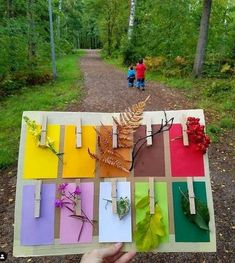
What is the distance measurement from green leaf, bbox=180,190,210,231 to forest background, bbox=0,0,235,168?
726cm

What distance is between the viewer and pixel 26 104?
527 inches

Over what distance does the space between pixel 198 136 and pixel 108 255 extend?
123cm

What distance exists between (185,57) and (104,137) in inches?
736

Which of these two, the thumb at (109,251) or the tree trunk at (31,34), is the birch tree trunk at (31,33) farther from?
the thumb at (109,251)

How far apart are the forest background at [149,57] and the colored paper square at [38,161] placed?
7339mm

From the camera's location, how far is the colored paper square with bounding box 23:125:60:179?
2965 mm

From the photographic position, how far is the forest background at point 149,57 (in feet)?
43.5

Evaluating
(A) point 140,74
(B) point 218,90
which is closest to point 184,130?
(B) point 218,90

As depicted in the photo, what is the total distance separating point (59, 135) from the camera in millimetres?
3094

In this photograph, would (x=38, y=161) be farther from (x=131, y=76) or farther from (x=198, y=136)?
(x=131, y=76)

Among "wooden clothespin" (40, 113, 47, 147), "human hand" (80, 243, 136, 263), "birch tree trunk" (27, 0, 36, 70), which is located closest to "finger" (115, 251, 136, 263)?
"human hand" (80, 243, 136, 263)

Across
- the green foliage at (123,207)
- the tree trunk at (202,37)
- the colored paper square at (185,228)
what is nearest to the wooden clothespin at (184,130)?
the colored paper square at (185,228)

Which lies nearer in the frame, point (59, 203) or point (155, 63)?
point (59, 203)

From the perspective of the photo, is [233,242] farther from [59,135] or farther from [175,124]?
[59,135]
